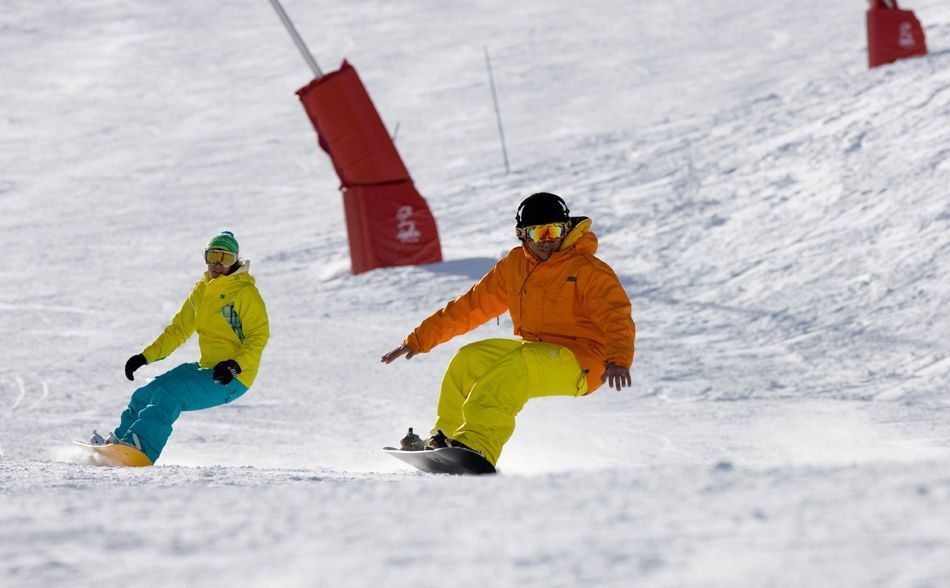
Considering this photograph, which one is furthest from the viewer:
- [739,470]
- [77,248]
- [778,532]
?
[77,248]

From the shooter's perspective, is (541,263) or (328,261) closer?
(541,263)

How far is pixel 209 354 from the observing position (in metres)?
5.91

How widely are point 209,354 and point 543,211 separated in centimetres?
186

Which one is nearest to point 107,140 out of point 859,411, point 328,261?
point 328,261

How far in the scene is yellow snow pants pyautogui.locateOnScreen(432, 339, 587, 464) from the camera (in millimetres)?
4625

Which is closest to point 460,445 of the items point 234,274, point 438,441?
point 438,441

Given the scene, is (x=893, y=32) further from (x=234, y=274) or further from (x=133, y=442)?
(x=133, y=442)

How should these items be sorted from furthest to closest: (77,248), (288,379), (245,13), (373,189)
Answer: (245,13) < (77,248) < (373,189) < (288,379)

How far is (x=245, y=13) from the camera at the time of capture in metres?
32.8

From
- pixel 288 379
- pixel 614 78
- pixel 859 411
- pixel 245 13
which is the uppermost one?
pixel 245 13

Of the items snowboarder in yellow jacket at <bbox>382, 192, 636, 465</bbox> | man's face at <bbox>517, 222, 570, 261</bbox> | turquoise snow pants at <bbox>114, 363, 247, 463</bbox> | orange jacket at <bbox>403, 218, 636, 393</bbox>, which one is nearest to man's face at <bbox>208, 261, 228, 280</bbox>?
turquoise snow pants at <bbox>114, 363, 247, 463</bbox>

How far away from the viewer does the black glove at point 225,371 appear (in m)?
5.56

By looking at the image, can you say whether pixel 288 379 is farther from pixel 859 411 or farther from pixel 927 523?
pixel 927 523

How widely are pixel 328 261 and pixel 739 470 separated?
404 inches
